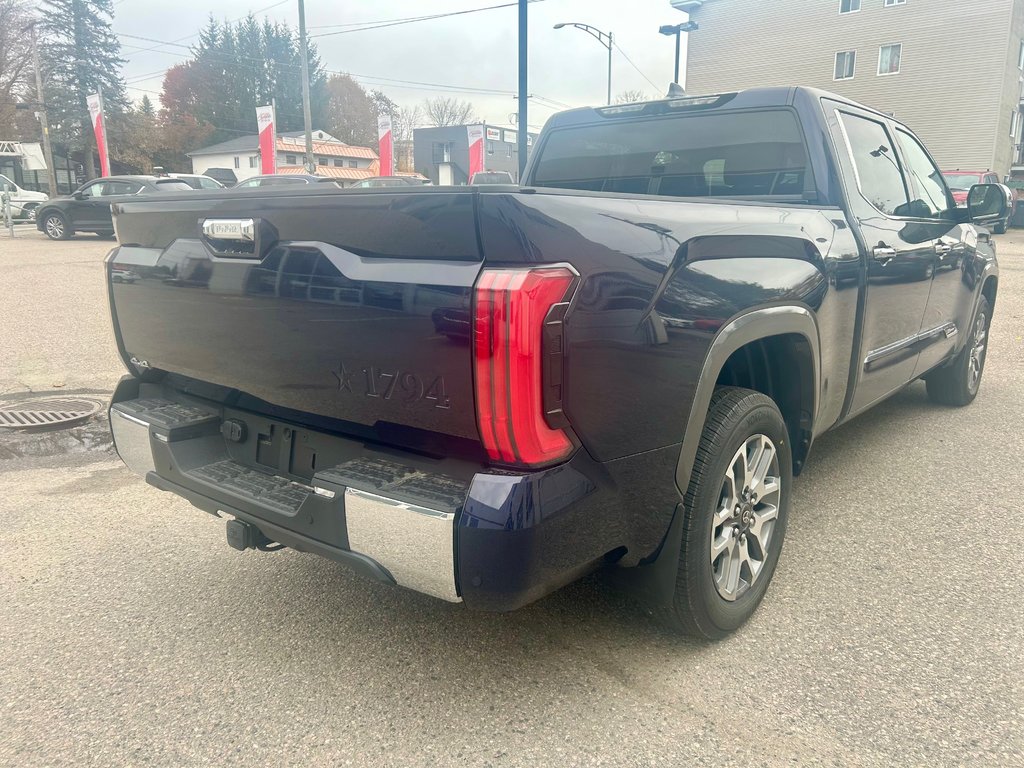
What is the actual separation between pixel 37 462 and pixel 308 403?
300 centimetres

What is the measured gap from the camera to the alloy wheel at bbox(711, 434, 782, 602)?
2.56 metres

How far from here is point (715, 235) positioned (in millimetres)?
A: 2338

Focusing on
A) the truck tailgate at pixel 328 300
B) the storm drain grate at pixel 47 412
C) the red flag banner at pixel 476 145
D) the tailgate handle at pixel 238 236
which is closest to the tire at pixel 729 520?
the truck tailgate at pixel 328 300

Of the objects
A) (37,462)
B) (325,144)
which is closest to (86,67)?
(325,144)

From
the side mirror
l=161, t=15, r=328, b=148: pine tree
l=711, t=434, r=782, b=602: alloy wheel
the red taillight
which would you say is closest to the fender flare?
l=711, t=434, r=782, b=602: alloy wheel

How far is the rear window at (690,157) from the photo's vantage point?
3.54 metres

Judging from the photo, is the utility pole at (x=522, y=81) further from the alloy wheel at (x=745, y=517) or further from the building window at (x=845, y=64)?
the building window at (x=845, y=64)

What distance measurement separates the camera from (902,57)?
35125mm

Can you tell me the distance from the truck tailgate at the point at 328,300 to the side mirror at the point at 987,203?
3.80 meters

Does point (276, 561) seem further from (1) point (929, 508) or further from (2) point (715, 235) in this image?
(1) point (929, 508)

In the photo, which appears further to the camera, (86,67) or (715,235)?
(86,67)

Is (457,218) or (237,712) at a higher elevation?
(457,218)

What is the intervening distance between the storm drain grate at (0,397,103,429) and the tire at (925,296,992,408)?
5.70 m

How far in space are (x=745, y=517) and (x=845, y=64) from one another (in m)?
40.5
